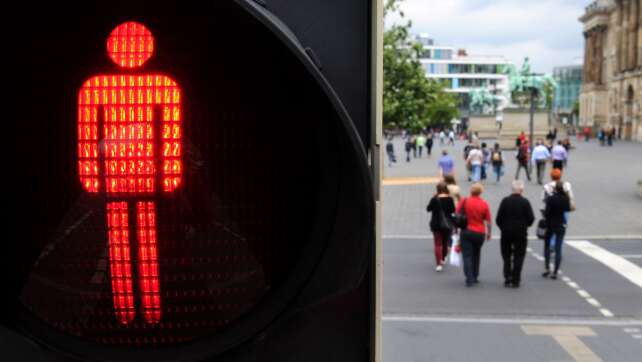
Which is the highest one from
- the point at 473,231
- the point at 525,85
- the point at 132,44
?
the point at 525,85

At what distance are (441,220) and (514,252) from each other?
172cm

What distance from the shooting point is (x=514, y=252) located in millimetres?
12375

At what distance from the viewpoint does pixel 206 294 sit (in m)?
1.36

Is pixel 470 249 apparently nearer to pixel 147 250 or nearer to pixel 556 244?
pixel 556 244

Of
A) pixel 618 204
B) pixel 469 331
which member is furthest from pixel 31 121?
pixel 618 204

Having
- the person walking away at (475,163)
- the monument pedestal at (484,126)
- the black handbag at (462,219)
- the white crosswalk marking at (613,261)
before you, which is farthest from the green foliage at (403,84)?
the monument pedestal at (484,126)

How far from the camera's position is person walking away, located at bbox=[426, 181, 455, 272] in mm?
13727

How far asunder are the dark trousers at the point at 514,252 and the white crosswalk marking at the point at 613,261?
1850mm

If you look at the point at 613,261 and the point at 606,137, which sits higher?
the point at 606,137

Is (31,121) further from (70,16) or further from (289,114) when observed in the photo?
(289,114)

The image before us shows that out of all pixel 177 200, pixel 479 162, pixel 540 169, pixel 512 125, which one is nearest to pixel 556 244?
pixel 177 200

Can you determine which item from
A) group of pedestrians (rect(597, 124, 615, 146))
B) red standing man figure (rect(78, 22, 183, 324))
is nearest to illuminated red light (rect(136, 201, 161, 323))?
red standing man figure (rect(78, 22, 183, 324))

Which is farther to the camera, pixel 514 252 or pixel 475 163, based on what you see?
pixel 475 163

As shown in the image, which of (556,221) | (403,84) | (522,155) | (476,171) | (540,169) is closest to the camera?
(556,221)
